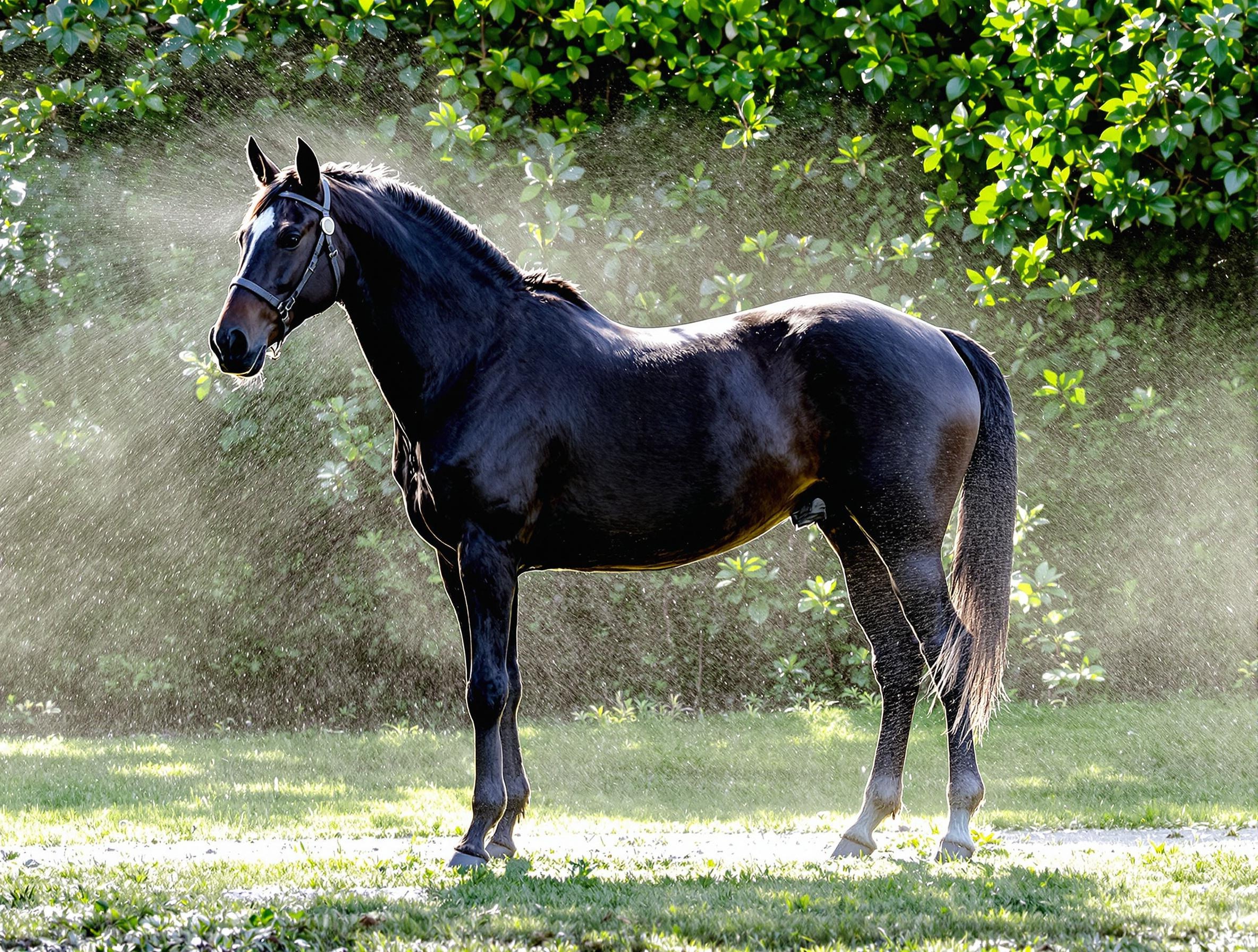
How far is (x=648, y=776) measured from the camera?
768 cm

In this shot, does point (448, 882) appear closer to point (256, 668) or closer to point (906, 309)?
point (906, 309)

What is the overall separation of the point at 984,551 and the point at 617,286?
4.47 meters

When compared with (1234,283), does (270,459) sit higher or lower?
lower

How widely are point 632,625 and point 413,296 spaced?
5918 millimetres

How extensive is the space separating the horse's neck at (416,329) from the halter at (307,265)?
0.64 feet

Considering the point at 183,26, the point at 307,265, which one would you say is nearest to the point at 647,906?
the point at 307,265

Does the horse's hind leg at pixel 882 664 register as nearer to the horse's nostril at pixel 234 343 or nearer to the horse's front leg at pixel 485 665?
the horse's front leg at pixel 485 665

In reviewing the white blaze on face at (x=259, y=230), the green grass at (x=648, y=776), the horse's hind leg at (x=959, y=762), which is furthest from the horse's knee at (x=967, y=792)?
the white blaze on face at (x=259, y=230)

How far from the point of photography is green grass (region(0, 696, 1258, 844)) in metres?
6.24

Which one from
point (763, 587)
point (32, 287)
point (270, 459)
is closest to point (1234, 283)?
point (763, 587)

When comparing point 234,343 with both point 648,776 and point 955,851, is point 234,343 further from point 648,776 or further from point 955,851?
point 648,776

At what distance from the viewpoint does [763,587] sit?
9.55 metres

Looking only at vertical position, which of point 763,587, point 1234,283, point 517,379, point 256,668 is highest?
point 1234,283

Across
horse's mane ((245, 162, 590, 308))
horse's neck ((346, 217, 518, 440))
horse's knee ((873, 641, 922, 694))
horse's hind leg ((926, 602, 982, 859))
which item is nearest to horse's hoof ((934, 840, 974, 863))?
horse's hind leg ((926, 602, 982, 859))
